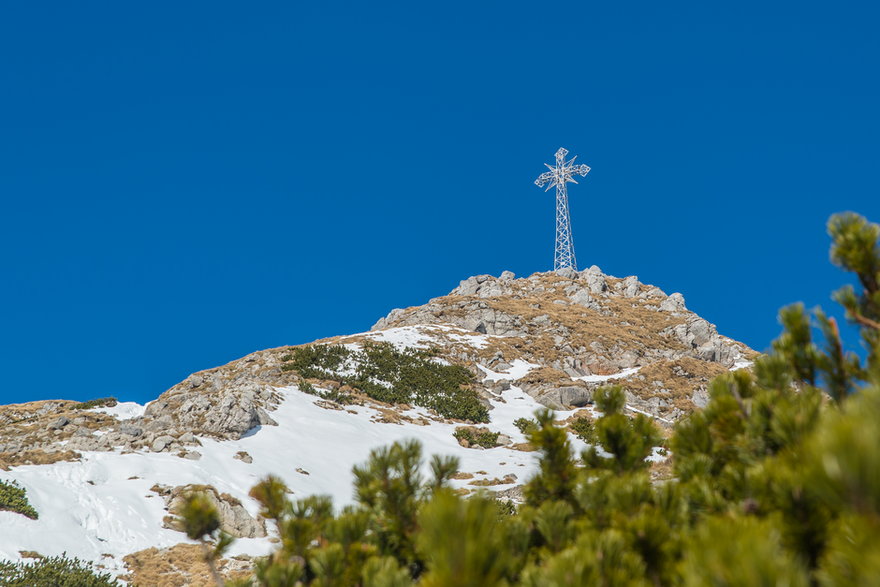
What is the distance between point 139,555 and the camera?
16.4m

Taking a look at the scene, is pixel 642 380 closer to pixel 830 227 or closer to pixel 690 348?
pixel 690 348

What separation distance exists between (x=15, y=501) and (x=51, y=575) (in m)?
4.67

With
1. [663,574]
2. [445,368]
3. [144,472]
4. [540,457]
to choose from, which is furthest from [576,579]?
[445,368]

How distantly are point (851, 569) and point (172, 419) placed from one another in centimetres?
3143

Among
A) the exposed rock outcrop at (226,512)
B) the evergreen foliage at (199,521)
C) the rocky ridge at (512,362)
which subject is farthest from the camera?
the rocky ridge at (512,362)

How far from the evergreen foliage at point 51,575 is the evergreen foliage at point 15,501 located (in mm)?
2827

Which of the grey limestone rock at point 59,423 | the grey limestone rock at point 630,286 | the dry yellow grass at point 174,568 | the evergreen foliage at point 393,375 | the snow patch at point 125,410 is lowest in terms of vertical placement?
the dry yellow grass at point 174,568

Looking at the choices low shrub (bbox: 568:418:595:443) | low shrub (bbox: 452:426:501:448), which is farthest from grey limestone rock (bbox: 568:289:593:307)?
low shrub (bbox: 452:426:501:448)

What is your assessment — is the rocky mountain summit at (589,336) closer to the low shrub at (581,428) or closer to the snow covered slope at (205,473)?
the low shrub at (581,428)

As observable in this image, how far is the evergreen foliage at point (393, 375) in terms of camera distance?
38.8 meters

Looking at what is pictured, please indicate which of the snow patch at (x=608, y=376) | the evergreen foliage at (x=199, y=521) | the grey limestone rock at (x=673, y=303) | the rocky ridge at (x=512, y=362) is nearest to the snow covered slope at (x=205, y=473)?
the rocky ridge at (x=512, y=362)

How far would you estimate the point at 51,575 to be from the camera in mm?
13453

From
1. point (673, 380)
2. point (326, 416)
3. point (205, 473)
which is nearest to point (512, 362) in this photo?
point (673, 380)

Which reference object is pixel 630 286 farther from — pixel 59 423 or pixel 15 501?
pixel 15 501
